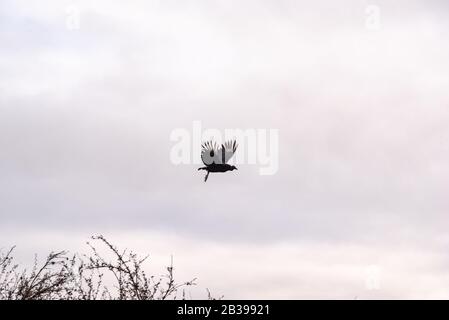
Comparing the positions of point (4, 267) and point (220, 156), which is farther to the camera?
point (220, 156)
